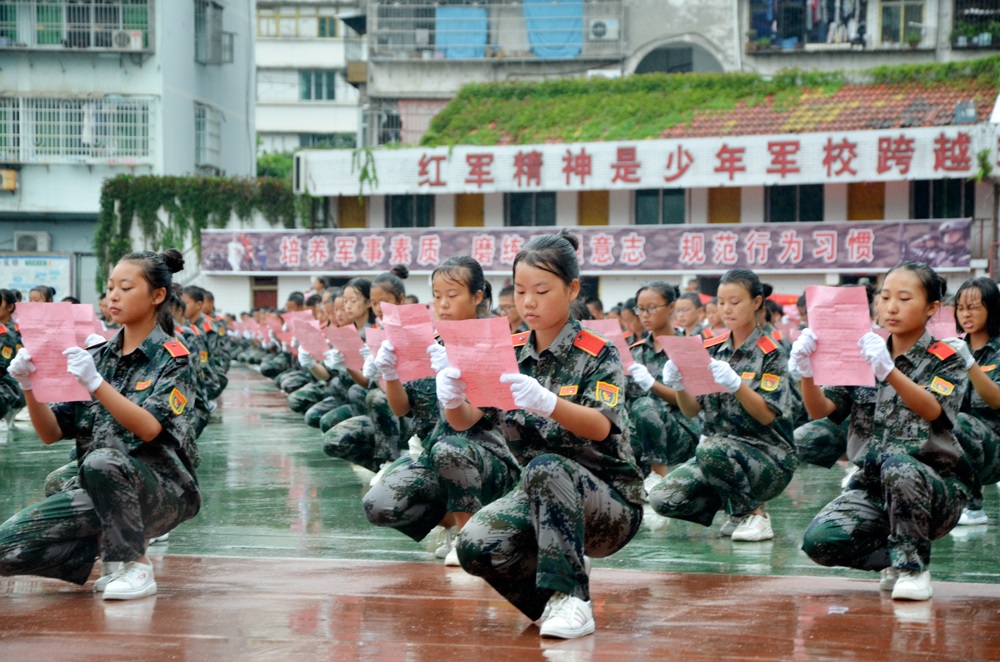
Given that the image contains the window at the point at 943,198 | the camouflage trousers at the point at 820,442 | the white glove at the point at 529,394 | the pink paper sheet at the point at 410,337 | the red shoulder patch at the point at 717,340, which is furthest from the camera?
the window at the point at 943,198

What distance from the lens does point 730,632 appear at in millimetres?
4461

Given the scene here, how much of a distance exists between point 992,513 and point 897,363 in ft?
9.80

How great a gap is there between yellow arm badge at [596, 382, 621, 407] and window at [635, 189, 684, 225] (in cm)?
2290

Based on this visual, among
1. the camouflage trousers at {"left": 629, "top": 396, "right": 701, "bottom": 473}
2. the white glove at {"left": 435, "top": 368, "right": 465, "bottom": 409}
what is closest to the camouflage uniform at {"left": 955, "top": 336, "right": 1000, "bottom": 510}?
the camouflage trousers at {"left": 629, "top": 396, "right": 701, "bottom": 473}

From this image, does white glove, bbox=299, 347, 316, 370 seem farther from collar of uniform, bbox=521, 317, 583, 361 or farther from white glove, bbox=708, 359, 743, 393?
collar of uniform, bbox=521, 317, 583, 361

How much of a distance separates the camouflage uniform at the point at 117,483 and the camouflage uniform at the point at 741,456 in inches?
94.1

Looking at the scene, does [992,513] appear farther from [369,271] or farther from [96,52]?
[96,52]

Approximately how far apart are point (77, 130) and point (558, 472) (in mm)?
29153

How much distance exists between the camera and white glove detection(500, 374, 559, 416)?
13.5 feet

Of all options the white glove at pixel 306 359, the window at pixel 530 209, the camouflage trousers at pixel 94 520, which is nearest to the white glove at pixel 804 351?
the camouflage trousers at pixel 94 520

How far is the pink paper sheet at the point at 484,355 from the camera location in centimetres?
427

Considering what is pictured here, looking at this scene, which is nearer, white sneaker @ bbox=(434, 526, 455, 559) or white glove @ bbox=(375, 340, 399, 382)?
white glove @ bbox=(375, 340, 399, 382)

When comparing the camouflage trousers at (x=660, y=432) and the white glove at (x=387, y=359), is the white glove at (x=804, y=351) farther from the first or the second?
the camouflage trousers at (x=660, y=432)

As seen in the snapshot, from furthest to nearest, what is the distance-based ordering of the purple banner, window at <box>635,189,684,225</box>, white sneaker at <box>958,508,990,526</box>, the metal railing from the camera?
the metal railing
window at <box>635,189,684,225</box>
the purple banner
white sneaker at <box>958,508,990,526</box>
